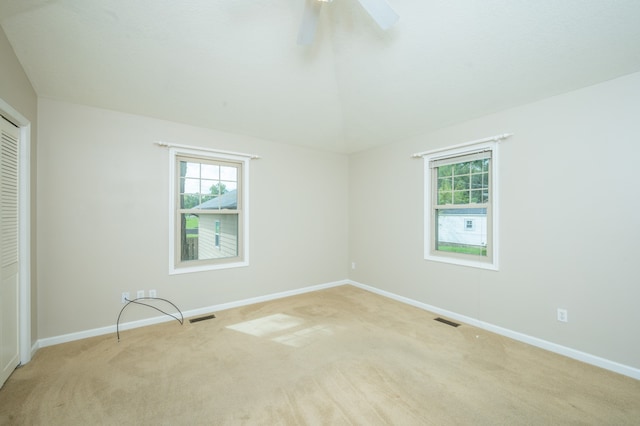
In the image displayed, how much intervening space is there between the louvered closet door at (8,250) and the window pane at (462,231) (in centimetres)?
440

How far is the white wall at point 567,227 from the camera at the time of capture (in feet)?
7.30

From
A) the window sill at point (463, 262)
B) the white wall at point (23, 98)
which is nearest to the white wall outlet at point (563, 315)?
the window sill at point (463, 262)

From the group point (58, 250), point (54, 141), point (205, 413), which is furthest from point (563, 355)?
point (54, 141)

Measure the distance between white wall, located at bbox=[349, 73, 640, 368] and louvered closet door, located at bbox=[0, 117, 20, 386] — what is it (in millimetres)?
4302

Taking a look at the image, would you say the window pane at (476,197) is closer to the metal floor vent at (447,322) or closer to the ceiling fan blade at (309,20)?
the metal floor vent at (447,322)

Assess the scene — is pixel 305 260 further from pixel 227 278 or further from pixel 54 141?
pixel 54 141

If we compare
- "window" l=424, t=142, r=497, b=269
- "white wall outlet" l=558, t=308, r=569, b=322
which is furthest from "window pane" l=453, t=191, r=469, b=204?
"white wall outlet" l=558, t=308, r=569, b=322

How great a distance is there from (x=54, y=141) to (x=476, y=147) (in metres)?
4.61

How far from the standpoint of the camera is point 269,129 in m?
3.83

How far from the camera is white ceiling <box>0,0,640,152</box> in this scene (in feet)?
6.75

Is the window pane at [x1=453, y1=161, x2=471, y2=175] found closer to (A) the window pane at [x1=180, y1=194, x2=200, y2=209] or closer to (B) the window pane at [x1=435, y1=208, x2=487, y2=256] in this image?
(B) the window pane at [x1=435, y1=208, x2=487, y2=256]

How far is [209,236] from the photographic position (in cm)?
372

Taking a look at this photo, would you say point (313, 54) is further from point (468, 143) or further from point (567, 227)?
point (567, 227)

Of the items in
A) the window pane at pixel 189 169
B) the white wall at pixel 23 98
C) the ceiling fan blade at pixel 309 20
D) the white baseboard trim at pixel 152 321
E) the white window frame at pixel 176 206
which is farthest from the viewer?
the window pane at pixel 189 169
